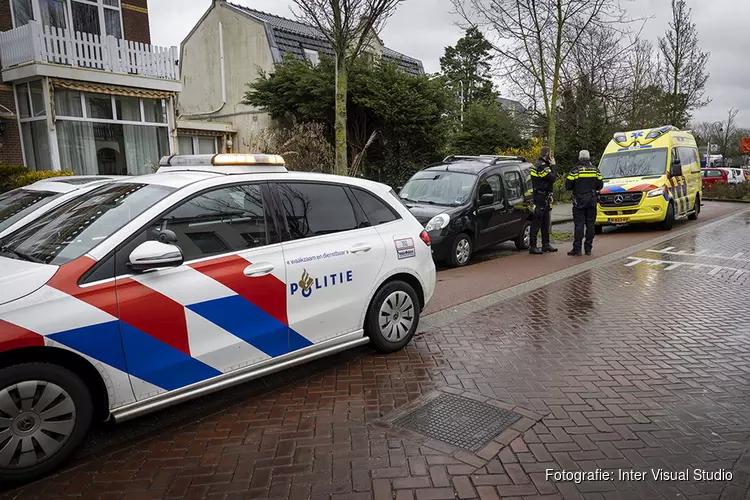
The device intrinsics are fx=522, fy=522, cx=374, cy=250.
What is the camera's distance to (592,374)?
14.6ft

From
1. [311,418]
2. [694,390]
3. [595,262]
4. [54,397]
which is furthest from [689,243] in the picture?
[54,397]

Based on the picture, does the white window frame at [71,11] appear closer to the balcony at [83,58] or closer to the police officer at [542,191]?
the balcony at [83,58]

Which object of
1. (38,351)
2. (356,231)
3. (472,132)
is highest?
(472,132)

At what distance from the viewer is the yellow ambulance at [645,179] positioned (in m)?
13.4

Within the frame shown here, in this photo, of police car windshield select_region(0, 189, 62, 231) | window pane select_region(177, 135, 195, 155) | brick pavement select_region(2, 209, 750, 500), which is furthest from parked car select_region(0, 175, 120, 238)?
window pane select_region(177, 135, 195, 155)

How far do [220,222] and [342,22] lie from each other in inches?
263

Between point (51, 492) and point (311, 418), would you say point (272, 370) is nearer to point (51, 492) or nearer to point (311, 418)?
point (311, 418)

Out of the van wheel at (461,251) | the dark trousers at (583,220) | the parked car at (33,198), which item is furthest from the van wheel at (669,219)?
the parked car at (33,198)

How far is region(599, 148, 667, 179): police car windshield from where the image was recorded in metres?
13.9

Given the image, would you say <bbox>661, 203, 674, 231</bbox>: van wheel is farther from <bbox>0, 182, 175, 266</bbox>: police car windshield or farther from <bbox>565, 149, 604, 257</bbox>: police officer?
<bbox>0, 182, 175, 266</bbox>: police car windshield

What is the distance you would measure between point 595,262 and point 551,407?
6.59 metres

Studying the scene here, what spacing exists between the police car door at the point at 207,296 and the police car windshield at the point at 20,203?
128 inches

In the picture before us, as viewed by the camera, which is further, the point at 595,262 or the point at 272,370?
the point at 595,262

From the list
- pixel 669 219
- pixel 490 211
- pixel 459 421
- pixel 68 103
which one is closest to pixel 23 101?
pixel 68 103
